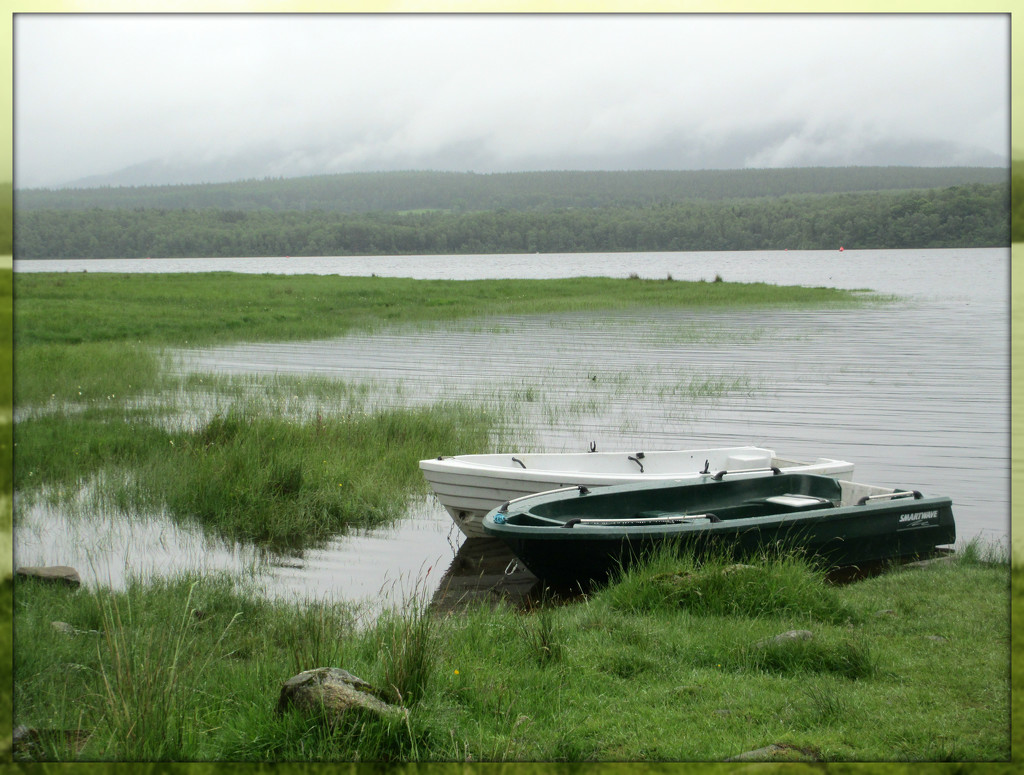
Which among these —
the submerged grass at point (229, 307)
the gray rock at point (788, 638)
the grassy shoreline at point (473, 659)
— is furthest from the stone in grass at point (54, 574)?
the submerged grass at point (229, 307)

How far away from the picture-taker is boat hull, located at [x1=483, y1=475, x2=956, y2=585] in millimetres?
8055

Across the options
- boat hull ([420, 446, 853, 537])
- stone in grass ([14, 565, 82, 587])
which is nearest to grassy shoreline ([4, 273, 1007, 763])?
stone in grass ([14, 565, 82, 587])

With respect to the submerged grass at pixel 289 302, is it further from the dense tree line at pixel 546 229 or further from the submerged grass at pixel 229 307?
the dense tree line at pixel 546 229

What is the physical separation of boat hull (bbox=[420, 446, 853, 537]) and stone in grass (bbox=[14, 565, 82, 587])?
12.7 ft

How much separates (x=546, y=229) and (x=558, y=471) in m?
84.1

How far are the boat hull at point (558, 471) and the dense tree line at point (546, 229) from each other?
198 ft

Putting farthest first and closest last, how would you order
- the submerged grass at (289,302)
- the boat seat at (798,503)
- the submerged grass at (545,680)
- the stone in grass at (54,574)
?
1. the submerged grass at (289,302)
2. the boat seat at (798,503)
3. the stone in grass at (54,574)
4. the submerged grass at (545,680)

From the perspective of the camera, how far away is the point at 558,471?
1064cm

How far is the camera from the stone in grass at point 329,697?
153 inches

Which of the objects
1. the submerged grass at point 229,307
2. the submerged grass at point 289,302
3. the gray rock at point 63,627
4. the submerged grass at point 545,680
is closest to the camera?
the submerged grass at point 545,680

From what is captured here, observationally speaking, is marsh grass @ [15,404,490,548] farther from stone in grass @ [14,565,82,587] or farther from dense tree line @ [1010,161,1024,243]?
dense tree line @ [1010,161,1024,243]

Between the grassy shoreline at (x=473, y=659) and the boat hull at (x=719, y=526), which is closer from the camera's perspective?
the grassy shoreline at (x=473, y=659)

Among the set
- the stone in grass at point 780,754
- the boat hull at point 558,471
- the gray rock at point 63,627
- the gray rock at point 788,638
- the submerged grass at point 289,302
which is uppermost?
the submerged grass at point 289,302

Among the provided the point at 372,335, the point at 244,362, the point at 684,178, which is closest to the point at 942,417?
the point at 244,362
